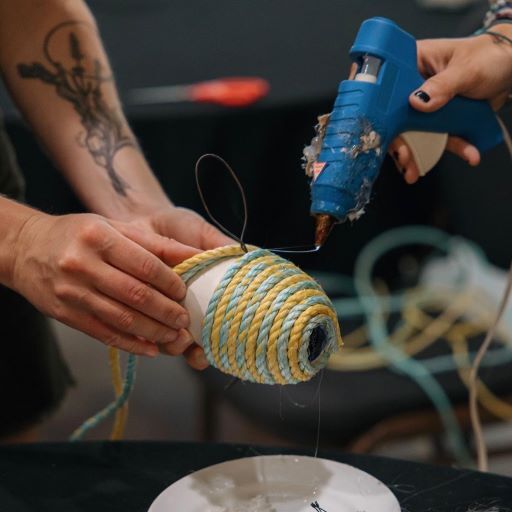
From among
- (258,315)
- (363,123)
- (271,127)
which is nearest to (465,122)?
(363,123)

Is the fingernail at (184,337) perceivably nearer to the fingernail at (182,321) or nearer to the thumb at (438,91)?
the fingernail at (182,321)

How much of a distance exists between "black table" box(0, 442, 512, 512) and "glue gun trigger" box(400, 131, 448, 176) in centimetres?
27

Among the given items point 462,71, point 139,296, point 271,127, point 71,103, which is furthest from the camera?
point 271,127

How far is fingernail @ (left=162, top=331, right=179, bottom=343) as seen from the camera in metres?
0.78

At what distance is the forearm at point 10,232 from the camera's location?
0.79m

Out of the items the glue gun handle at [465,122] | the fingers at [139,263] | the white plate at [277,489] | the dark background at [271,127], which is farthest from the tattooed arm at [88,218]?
the dark background at [271,127]

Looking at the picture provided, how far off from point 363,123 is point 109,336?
276 mm

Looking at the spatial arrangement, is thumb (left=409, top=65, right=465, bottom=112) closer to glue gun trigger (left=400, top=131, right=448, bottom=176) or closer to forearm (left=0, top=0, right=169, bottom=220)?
glue gun trigger (left=400, top=131, right=448, bottom=176)

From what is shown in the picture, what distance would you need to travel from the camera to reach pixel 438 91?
0.83m

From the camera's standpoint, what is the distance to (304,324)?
0.74m

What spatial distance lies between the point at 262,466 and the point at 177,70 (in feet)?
3.62

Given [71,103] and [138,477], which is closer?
[138,477]

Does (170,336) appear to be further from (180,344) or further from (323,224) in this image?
(323,224)

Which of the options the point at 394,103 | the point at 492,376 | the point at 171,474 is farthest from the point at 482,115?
the point at 492,376
